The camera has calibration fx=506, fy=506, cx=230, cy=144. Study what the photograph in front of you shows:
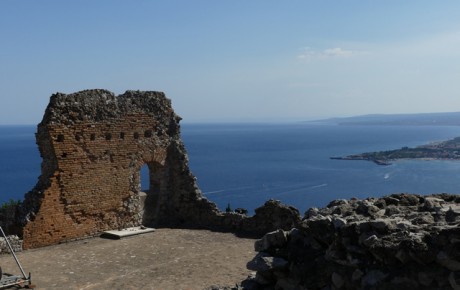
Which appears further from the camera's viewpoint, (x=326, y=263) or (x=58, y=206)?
(x=58, y=206)

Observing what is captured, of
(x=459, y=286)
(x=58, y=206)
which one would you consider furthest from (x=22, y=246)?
(x=459, y=286)

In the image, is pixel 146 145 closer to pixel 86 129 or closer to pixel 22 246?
pixel 86 129

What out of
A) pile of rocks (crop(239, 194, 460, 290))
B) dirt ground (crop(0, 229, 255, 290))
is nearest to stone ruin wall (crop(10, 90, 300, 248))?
dirt ground (crop(0, 229, 255, 290))

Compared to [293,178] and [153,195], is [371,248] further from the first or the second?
[293,178]

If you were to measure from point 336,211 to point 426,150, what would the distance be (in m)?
125

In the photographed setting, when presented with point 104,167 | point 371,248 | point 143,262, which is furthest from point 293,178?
point 371,248

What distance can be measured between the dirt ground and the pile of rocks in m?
3.12

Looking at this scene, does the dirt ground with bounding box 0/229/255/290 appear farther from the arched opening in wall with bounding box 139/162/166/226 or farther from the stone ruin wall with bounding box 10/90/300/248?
the arched opening in wall with bounding box 139/162/166/226

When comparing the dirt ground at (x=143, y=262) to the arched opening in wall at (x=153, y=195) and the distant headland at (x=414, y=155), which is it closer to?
the arched opening in wall at (x=153, y=195)

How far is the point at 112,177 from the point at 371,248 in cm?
1033

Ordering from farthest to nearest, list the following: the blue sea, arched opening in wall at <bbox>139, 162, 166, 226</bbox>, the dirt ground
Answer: the blue sea, arched opening in wall at <bbox>139, 162, 166, 226</bbox>, the dirt ground

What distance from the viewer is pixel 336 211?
7.30 metres

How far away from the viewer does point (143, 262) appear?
1144 cm

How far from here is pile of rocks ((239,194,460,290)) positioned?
5.41m
